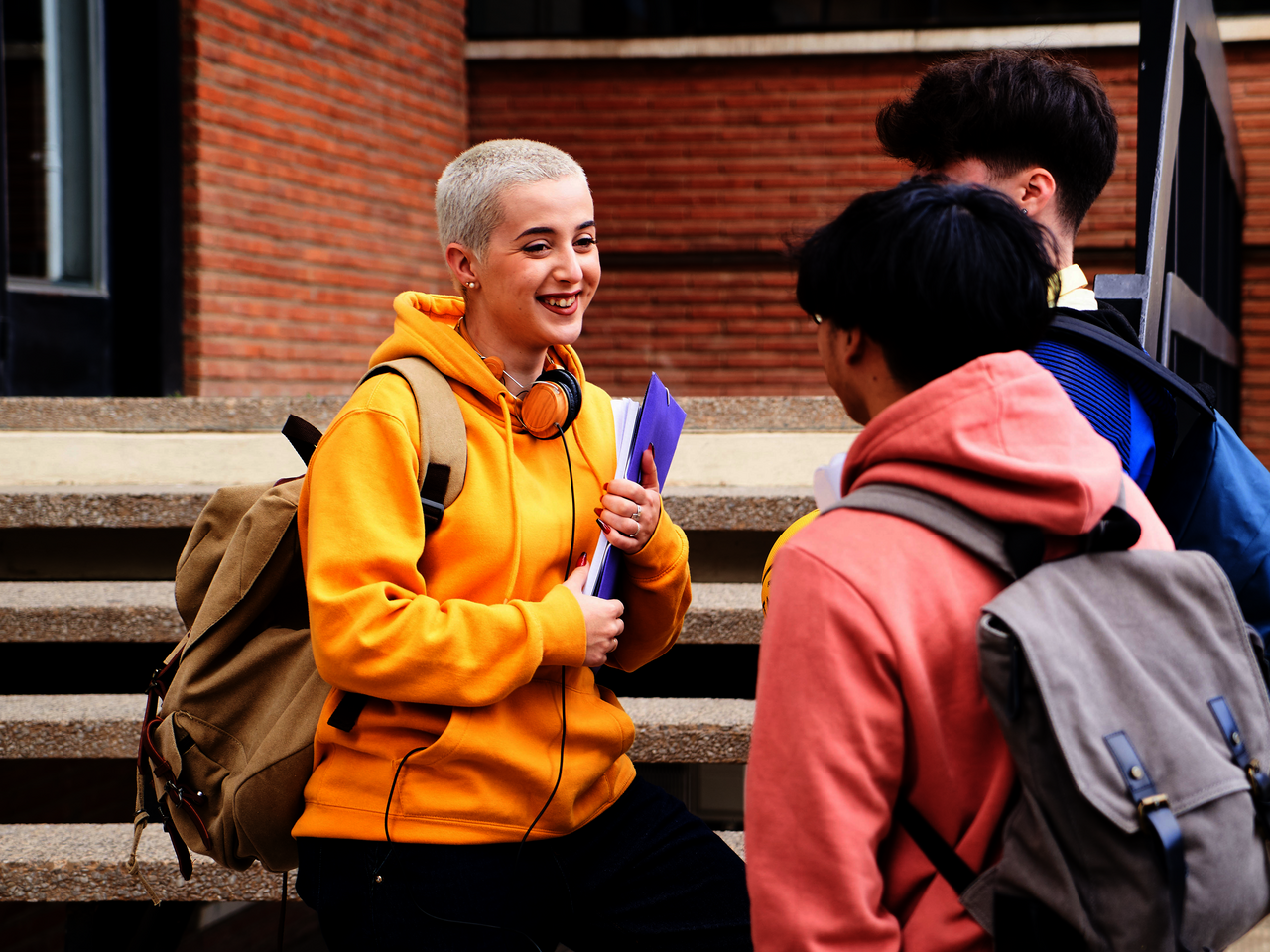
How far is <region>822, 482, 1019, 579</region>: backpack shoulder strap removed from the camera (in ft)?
3.42

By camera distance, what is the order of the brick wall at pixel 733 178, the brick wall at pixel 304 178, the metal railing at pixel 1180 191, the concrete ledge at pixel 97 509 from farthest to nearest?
the brick wall at pixel 733 178 < the brick wall at pixel 304 178 < the concrete ledge at pixel 97 509 < the metal railing at pixel 1180 191

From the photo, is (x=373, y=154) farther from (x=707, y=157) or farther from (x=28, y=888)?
(x=28, y=888)

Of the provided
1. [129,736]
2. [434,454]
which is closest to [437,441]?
[434,454]

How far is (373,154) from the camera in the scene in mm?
6855

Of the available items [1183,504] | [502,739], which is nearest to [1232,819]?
[1183,504]

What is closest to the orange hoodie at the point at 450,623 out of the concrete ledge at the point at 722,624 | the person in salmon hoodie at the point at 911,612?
the person in salmon hoodie at the point at 911,612

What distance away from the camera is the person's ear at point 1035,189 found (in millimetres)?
1574

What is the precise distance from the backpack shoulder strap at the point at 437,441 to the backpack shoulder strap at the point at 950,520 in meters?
0.64

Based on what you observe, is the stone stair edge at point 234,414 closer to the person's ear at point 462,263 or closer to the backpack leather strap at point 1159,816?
the person's ear at point 462,263

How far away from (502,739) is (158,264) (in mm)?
4777

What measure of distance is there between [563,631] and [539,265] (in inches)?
20.7

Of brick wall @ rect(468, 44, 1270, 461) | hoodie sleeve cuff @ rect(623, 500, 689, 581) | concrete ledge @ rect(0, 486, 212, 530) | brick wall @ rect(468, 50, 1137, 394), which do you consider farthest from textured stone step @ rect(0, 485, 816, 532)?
brick wall @ rect(468, 44, 1270, 461)

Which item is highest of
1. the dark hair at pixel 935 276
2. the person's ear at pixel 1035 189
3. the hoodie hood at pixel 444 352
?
the person's ear at pixel 1035 189

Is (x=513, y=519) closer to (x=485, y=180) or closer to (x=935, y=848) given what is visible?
(x=485, y=180)
